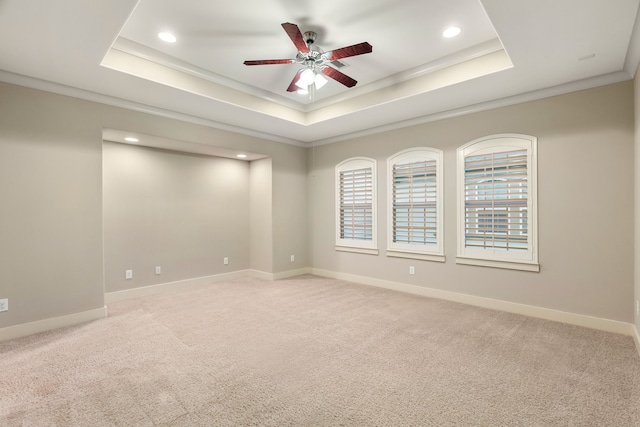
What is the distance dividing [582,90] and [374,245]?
3.35 meters

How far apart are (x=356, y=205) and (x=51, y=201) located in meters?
4.24

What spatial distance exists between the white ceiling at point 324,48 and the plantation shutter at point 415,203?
81 cm

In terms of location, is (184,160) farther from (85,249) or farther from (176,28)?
(176,28)

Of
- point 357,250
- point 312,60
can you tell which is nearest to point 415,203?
point 357,250

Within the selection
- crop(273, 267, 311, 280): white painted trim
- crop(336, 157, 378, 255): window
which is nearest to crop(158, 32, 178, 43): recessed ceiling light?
crop(336, 157, 378, 255): window

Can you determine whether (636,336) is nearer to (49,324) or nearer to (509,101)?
(509,101)

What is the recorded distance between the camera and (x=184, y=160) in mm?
5367

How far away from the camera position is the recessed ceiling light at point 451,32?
300 centimetres

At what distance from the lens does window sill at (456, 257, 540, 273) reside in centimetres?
379

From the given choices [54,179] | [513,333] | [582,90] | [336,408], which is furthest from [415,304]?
[54,179]

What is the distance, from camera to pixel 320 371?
2.53 meters

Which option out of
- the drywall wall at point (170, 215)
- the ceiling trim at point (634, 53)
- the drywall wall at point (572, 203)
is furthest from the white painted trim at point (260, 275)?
the ceiling trim at point (634, 53)

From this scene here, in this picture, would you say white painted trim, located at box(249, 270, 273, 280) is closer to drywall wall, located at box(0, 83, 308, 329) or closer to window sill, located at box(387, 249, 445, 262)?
window sill, located at box(387, 249, 445, 262)

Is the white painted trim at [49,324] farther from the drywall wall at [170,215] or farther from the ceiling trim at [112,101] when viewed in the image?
the ceiling trim at [112,101]
